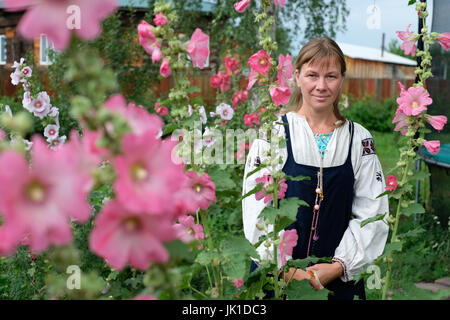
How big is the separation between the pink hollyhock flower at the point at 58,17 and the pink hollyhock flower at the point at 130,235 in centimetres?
18

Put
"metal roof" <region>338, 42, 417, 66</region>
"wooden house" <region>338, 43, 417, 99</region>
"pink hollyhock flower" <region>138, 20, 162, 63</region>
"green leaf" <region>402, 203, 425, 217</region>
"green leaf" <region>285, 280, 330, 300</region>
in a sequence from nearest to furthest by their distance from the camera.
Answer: "pink hollyhock flower" <region>138, 20, 162, 63</region>, "green leaf" <region>285, 280, 330, 300</region>, "green leaf" <region>402, 203, 425, 217</region>, "wooden house" <region>338, 43, 417, 99</region>, "metal roof" <region>338, 42, 417, 66</region>

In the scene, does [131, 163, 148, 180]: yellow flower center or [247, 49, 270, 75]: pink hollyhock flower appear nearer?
[131, 163, 148, 180]: yellow flower center

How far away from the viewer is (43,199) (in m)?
0.51

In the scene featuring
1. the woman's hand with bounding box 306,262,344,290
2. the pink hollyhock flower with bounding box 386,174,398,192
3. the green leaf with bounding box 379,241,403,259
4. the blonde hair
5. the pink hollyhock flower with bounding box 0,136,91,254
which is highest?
the blonde hair

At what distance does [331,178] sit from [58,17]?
145 cm

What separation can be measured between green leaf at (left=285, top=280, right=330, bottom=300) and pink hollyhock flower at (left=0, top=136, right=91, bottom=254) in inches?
29.2

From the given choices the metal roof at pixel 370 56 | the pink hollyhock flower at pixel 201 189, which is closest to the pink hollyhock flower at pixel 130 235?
the pink hollyhock flower at pixel 201 189

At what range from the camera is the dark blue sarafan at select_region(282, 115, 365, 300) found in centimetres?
185

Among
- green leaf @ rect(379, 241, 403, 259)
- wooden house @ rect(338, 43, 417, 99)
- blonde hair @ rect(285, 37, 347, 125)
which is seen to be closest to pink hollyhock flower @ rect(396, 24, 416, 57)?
blonde hair @ rect(285, 37, 347, 125)

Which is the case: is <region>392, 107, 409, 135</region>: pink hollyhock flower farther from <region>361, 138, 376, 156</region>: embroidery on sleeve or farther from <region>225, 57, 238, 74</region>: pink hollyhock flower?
<region>225, 57, 238, 74</region>: pink hollyhock flower

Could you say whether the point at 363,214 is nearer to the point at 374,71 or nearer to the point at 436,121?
the point at 436,121

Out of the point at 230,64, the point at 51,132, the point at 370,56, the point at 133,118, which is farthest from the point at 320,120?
the point at 370,56

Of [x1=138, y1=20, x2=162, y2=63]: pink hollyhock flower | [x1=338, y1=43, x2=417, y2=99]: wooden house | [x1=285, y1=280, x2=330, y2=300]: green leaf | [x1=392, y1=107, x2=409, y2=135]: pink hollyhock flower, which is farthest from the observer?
[x1=338, y1=43, x2=417, y2=99]: wooden house

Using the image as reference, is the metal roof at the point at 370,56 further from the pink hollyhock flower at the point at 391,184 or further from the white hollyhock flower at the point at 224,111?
the pink hollyhock flower at the point at 391,184
